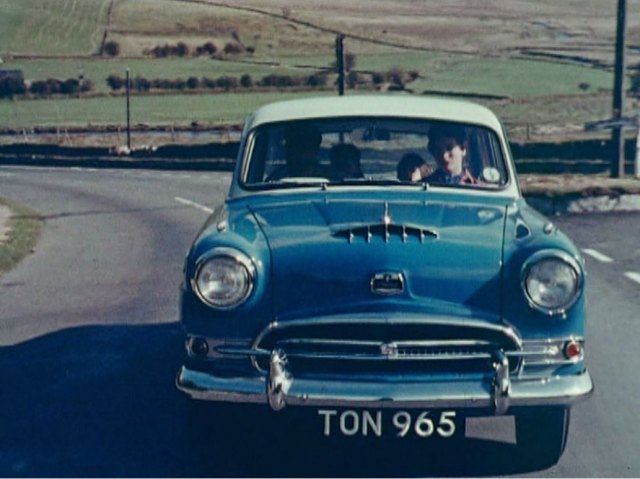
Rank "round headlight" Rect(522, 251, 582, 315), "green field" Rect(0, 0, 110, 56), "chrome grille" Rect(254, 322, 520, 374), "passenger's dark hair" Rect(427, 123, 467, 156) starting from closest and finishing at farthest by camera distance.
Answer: "chrome grille" Rect(254, 322, 520, 374) → "round headlight" Rect(522, 251, 582, 315) → "passenger's dark hair" Rect(427, 123, 467, 156) → "green field" Rect(0, 0, 110, 56)

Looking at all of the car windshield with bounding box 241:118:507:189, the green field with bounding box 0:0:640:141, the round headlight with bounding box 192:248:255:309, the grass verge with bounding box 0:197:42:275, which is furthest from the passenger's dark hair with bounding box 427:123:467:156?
the green field with bounding box 0:0:640:141

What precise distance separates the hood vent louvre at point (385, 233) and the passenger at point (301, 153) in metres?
1.43

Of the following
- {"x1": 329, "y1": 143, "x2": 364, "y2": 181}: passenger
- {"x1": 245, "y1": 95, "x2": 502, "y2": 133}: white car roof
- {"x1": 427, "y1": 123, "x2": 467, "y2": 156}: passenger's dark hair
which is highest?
{"x1": 245, "y1": 95, "x2": 502, "y2": 133}: white car roof

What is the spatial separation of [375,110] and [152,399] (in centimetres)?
205

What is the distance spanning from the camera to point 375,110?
28.4 feet

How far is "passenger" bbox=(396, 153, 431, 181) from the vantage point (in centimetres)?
837

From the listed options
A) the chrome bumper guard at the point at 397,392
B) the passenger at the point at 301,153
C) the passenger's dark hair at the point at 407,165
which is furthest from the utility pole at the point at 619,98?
the chrome bumper guard at the point at 397,392

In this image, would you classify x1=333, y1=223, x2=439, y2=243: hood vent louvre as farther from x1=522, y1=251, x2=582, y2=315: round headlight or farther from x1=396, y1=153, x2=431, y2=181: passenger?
x1=396, y1=153, x2=431, y2=181: passenger

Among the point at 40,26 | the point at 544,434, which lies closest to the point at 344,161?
the point at 544,434

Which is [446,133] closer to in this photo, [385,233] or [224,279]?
[385,233]

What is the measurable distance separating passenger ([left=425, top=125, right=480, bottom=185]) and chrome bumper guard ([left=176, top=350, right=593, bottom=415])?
196 centimetres

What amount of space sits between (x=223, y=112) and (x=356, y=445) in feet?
177

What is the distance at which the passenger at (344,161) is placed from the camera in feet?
27.4

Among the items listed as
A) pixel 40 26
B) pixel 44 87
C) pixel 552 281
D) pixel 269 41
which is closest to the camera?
pixel 552 281
